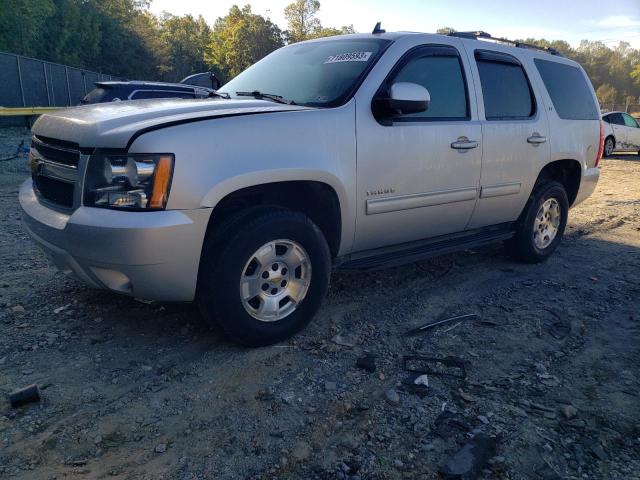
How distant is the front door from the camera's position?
369 cm

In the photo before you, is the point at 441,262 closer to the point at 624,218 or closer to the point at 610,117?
the point at 624,218

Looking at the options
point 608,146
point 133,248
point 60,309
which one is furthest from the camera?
point 608,146

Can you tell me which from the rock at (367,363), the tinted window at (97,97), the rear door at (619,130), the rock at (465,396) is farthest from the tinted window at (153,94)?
the rear door at (619,130)

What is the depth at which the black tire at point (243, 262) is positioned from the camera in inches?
120

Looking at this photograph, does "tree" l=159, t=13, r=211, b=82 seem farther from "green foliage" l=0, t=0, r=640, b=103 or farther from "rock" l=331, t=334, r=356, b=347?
"rock" l=331, t=334, r=356, b=347

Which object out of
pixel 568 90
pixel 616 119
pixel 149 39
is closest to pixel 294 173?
pixel 568 90

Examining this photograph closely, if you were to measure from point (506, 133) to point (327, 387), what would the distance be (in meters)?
2.89

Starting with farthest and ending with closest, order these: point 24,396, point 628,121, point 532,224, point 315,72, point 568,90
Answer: point 628,121, point 568,90, point 532,224, point 315,72, point 24,396

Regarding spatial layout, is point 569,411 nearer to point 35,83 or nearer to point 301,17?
point 35,83

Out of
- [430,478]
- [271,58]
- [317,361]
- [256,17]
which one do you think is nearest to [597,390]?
[430,478]

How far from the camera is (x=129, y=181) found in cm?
282

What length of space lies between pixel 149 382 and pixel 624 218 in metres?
7.36

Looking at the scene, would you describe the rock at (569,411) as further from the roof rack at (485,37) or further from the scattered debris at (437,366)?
the roof rack at (485,37)

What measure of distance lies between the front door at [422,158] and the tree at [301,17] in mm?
69930
